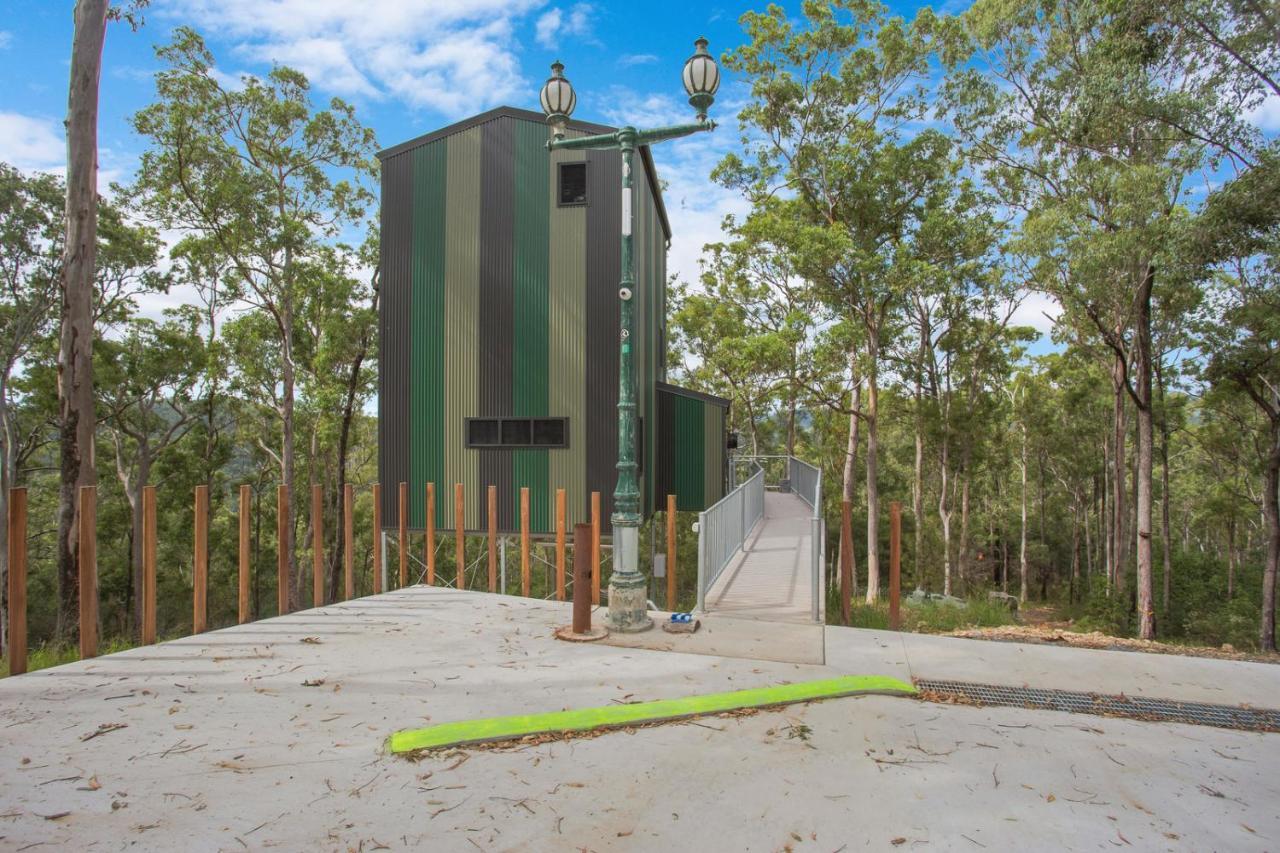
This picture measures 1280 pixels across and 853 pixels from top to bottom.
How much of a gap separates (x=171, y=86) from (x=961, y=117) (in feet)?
76.6

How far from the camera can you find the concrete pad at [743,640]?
6.38 m

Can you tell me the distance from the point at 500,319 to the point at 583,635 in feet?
28.2

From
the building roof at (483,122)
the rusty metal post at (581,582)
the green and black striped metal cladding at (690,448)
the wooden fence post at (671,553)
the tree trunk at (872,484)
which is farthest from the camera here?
the tree trunk at (872,484)

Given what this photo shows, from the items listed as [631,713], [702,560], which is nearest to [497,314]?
[702,560]

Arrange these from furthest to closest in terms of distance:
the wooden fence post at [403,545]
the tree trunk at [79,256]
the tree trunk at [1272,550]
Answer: the tree trunk at [1272,550], the wooden fence post at [403,545], the tree trunk at [79,256]

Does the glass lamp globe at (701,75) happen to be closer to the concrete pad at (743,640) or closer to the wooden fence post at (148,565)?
the concrete pad at (743,640)

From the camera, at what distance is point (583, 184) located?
13609 millimetres

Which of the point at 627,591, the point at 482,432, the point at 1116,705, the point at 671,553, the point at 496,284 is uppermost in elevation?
the point at 496,284

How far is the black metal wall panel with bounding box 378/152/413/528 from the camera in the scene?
14211 millimetres

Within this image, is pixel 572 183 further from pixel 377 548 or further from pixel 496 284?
pixel 377 548

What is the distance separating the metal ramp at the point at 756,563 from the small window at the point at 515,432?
15.9ft

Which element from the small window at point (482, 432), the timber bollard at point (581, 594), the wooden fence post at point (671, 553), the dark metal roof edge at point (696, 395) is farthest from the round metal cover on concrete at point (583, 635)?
the dark metal roof edge at point (696, 395)

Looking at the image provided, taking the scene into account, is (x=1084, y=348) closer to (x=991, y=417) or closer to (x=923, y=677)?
(x=991, y=417)

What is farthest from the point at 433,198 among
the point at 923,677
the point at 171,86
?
the point at 923,677
